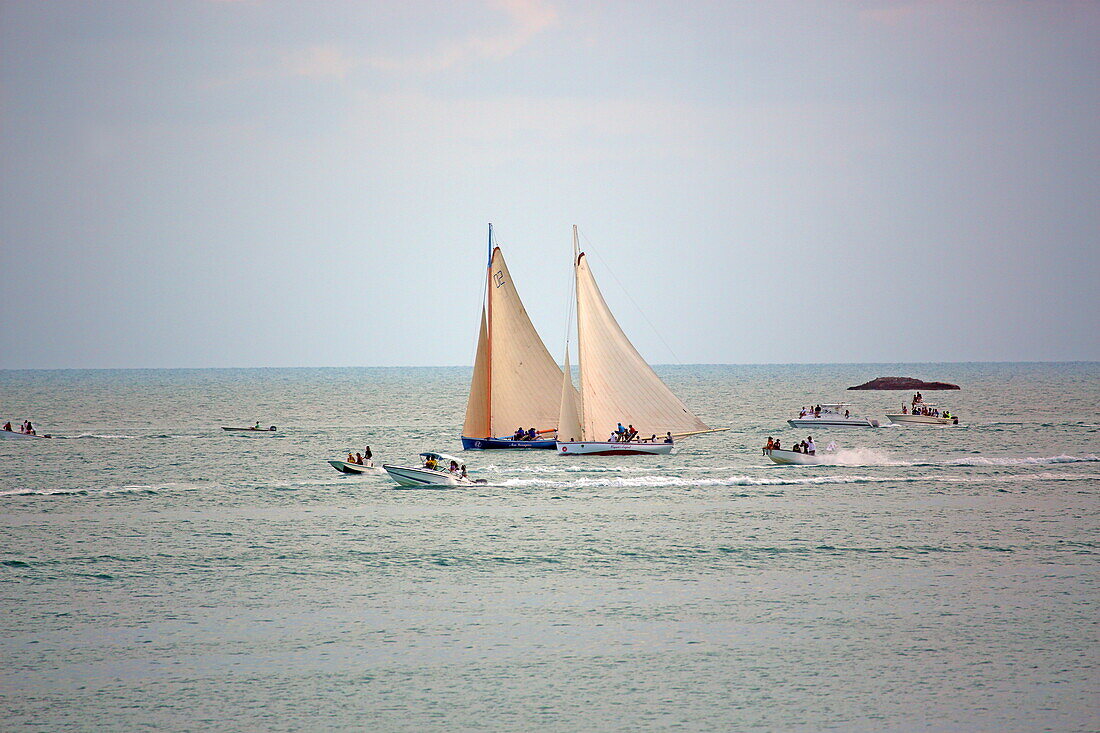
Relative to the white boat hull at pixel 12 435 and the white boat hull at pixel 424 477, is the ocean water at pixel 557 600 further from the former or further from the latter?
the white boat hull at pixel 12 435

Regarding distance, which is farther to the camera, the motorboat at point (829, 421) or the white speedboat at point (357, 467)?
the motorboat at point (829, 421)

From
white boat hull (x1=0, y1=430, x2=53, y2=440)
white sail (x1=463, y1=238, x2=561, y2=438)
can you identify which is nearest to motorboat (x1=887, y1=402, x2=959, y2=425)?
white sail (x1=463, y1=238, x2=561, y2=438)

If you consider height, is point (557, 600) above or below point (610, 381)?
below

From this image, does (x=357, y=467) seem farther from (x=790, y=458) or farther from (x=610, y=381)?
(x=790, y=458)

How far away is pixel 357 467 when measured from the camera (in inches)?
3036

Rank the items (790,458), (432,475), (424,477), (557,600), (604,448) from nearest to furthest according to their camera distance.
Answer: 1. (557,600)
2. (432,475)
3. (424,477)
4. (604,448)
5. (790,458)

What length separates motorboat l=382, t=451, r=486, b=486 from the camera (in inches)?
2729

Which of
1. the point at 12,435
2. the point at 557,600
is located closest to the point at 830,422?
the point at 12,435

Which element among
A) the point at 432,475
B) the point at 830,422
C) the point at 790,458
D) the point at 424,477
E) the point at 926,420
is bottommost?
the point at 424,477

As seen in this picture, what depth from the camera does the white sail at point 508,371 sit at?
86.1m

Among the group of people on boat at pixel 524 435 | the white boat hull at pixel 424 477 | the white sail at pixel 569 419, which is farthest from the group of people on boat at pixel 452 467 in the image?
the group of people on boat at pixel 524 435

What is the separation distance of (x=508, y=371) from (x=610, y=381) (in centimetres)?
891

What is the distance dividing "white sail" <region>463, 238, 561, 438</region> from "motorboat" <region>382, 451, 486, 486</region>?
50.1 feet

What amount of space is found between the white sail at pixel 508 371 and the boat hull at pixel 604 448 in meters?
5.41
